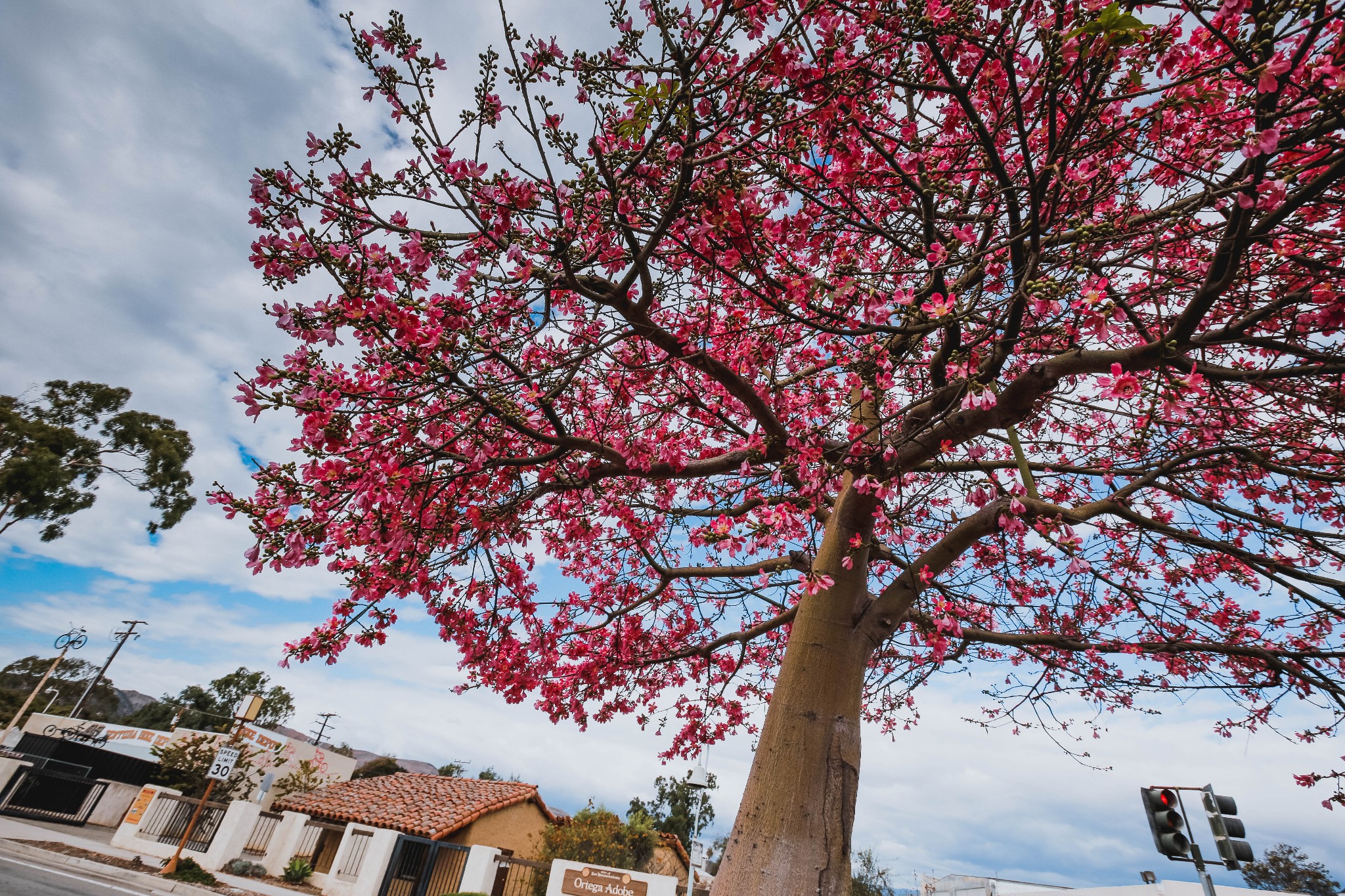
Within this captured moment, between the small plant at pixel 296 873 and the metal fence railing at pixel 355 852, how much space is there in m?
1.17

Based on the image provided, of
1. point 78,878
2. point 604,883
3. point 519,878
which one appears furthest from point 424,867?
point 78,878

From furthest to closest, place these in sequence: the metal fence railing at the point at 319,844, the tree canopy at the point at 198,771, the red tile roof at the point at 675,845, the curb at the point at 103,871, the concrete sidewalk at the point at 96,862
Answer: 1. the red tile roof at the point at 675,845
2. the tree canopy at the point at 198,771
3. the metal fence railing at the point at 319,844
4. the concrete sidewalk at the point at 96,862
5. the curb at the point at 103,871

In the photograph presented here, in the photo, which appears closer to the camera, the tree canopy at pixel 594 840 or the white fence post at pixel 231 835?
the white fence post at pixel 231 835

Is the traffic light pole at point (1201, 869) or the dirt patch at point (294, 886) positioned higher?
the traffic light pole at point (1201, 869)

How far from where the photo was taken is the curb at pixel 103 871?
1061 centimetres

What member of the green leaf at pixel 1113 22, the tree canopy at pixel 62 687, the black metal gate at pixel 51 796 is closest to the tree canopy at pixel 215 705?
the tree canopy at pixel 62 687

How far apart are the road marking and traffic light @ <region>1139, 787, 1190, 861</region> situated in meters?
14.2

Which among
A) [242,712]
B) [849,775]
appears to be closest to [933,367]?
[849,775]

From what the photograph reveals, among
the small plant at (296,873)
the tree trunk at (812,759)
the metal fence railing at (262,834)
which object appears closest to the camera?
the tree trunk at (812,759)

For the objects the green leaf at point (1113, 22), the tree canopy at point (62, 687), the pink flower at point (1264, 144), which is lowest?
the pink flower at point (1264, 144)

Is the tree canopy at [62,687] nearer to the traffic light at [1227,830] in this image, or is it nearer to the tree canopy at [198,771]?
the tree canopy at [198,771]

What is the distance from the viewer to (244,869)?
522 inches

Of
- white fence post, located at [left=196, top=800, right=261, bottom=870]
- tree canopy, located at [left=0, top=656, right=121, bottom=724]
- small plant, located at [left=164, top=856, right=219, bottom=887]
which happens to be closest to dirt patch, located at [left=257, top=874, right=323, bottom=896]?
white fence post, located at [left=196, top=800, right=261, bottom=870]

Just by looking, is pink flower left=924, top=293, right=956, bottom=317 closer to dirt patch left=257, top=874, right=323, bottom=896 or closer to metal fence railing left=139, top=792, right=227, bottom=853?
dirt patch left=257, top=874, right=323, bottom=896
